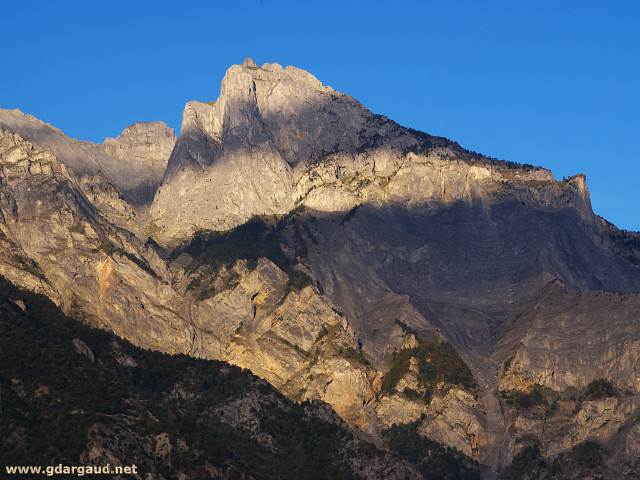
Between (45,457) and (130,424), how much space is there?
60.4 ft

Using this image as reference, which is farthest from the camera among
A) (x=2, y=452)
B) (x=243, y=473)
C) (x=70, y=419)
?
(x=243, y=473)

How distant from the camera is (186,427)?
200m

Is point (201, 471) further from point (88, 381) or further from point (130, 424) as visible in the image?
point (88, 381)

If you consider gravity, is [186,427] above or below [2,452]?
above

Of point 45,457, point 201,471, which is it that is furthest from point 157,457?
point 45,457

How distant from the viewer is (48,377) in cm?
19338

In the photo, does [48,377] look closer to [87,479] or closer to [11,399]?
[11,399]

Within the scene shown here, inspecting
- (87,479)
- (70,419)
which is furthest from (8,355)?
(87,479)

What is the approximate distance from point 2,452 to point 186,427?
38.3 metres

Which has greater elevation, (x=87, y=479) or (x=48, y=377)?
(x=48, y=377)

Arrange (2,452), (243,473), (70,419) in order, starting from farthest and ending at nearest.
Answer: (243,473) → (70,419) → (2,452)

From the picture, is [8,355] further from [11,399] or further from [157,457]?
[157,457]

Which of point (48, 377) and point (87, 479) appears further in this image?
point (48, 377)

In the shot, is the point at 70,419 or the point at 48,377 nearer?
the point at 70,419
